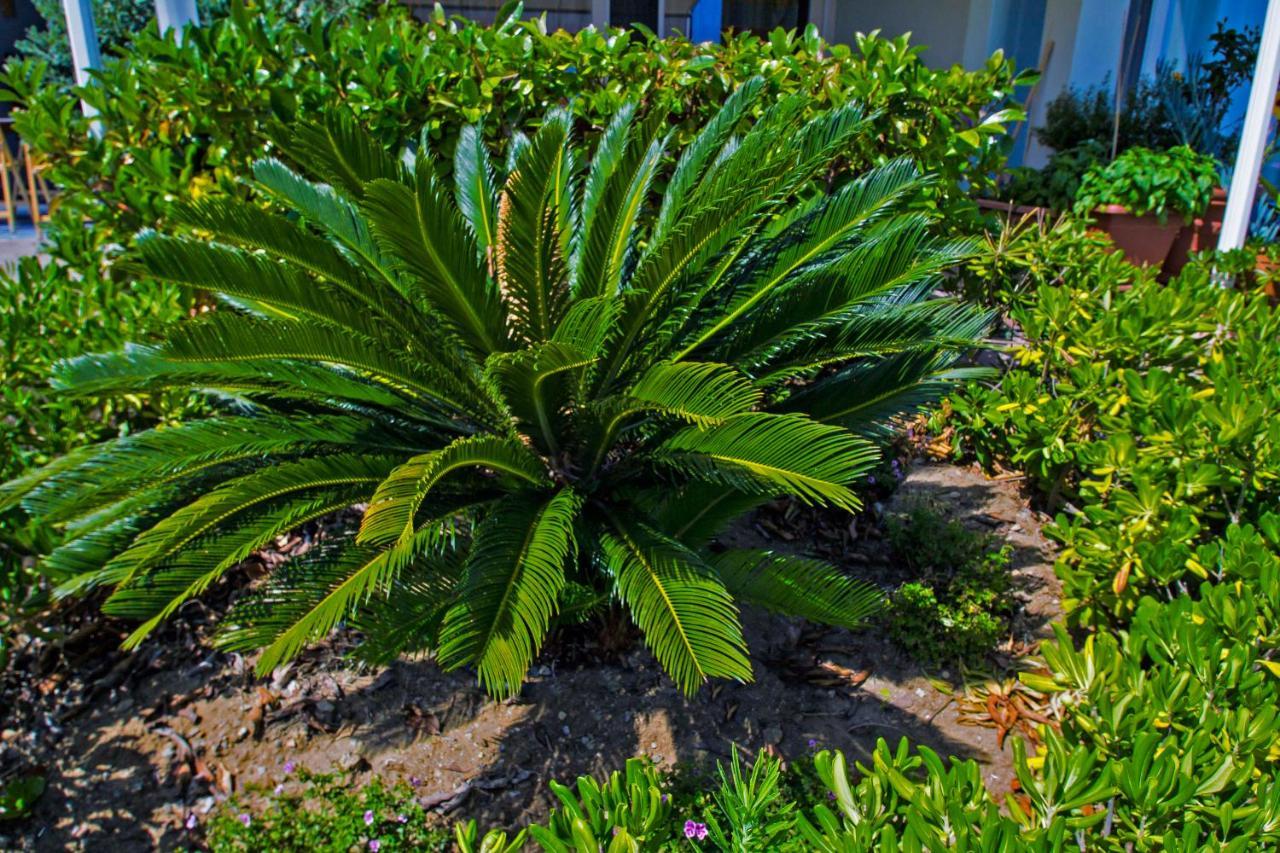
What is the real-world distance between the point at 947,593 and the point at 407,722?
1.91m

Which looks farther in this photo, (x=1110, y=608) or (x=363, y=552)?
(x=1110, y=608)

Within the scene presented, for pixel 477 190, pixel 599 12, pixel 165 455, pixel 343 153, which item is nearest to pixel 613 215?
pixel 477 190

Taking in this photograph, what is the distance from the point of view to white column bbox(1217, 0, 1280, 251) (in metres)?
5.11

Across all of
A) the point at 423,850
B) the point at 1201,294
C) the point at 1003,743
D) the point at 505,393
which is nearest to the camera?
the point at 423,850

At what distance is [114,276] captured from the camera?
411cm

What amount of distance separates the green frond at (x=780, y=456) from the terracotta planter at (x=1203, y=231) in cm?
511

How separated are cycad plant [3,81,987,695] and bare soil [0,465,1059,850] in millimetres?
367

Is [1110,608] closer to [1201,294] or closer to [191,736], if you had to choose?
[1201,294]

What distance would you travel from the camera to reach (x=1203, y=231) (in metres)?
6.52

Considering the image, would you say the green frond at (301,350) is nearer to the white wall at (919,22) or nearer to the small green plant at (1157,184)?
the small green plant at (1157,184)

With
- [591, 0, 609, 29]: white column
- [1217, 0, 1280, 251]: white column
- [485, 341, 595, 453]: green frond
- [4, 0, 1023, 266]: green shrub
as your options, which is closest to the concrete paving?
[4, 0, 1023, 266]: green shrub

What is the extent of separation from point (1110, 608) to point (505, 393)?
2023mm

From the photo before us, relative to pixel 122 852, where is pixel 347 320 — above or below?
above

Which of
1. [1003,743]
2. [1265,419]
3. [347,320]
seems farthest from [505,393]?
[1265,419]
